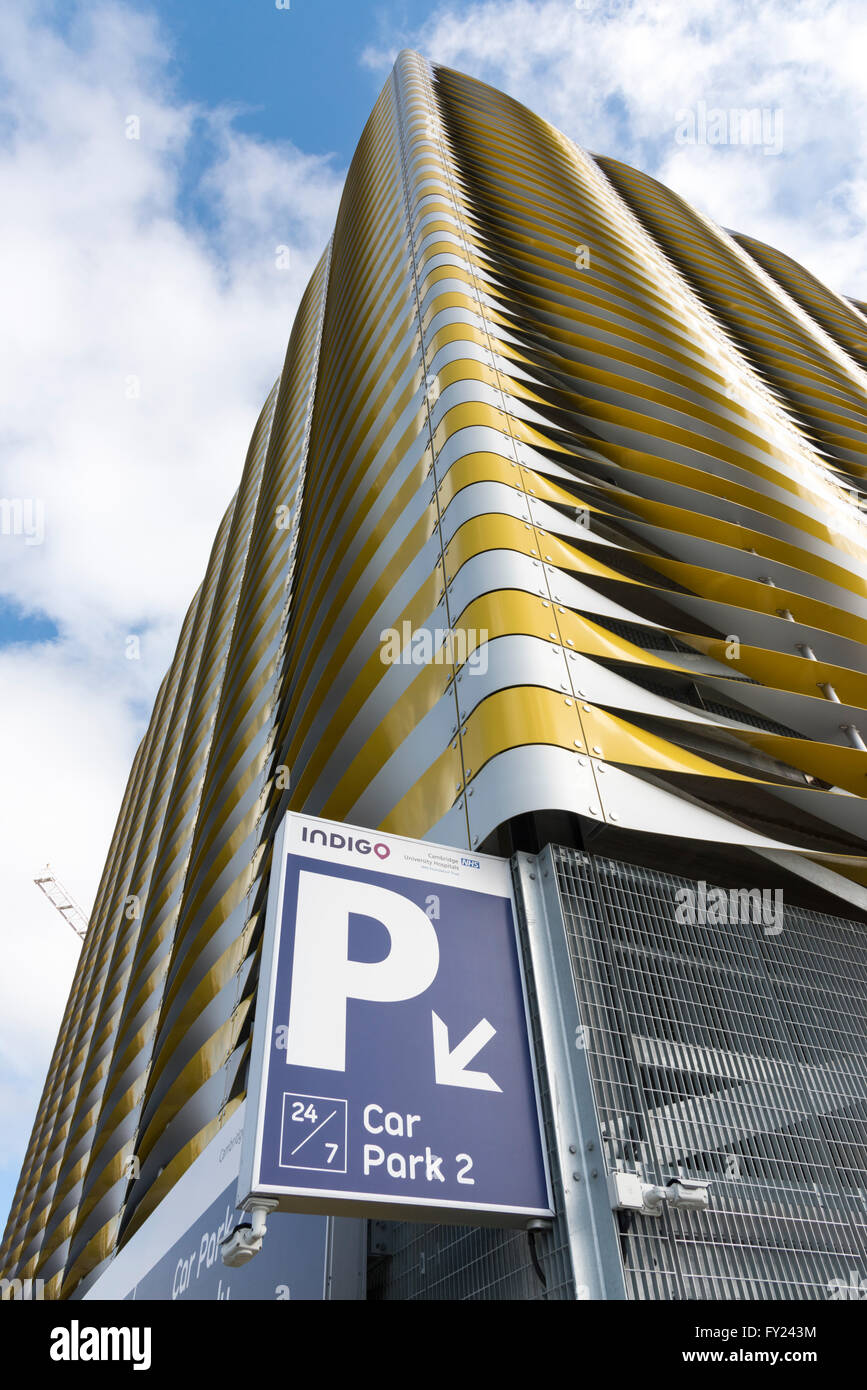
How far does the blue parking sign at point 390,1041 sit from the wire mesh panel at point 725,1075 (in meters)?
0.44

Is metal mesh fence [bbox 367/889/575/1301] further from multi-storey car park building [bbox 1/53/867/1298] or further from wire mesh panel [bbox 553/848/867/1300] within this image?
wire mesh panel [bbox 553/848/867/1300]

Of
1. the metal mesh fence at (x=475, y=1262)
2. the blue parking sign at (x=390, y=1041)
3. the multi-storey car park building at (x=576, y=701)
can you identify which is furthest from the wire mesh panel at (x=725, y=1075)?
the blue parking sign at (x=390, y=1041)

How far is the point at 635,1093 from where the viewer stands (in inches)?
187

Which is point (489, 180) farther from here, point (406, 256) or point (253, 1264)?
point (253, 1264)

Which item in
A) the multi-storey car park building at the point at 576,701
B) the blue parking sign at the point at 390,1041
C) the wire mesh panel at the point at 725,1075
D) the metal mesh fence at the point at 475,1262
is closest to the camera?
the blue parking sign at the point at 390,1041

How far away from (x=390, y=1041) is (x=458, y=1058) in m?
0.35

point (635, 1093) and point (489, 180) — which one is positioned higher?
point (489, 180)

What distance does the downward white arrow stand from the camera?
4.53 metres

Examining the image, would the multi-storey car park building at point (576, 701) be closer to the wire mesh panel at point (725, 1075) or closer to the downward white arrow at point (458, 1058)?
the wire mesh panel at point (725, 1075)

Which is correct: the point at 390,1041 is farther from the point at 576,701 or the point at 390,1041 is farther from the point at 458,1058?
the point at 576,701

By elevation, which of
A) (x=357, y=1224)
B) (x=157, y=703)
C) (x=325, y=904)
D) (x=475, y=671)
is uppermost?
(x=157, y=703)

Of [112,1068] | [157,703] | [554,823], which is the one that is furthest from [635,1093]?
[157,703]

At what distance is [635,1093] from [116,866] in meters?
29.6

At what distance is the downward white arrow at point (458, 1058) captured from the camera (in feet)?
14.9
